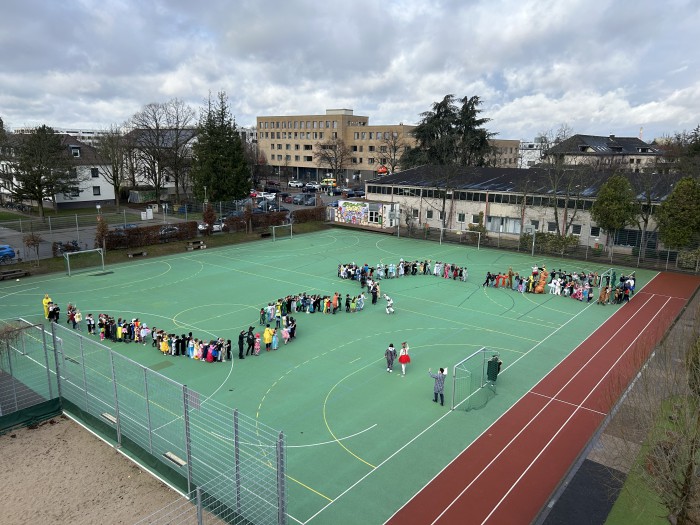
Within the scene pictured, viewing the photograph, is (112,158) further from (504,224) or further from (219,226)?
(504,224)

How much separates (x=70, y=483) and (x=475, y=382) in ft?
43.2

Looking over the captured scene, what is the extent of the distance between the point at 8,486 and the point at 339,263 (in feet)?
91.8

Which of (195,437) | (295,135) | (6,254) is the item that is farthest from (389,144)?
(195,437)

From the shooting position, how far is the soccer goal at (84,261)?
35766mm

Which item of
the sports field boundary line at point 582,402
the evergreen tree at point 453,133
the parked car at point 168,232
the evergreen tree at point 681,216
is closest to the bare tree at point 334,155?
the evergreen tree at point 453,133

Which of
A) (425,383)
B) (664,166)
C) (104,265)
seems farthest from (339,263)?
(664,166)

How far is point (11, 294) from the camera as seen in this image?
30109 millimetres

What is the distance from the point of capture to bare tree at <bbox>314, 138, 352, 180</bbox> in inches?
3778

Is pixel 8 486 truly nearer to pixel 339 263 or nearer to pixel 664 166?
pixel 339 263

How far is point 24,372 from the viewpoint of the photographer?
19.7m

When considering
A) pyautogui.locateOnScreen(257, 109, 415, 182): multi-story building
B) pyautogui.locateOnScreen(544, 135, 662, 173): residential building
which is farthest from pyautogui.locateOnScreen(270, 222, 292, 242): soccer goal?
pyautogui.locateOnScreen(544, 135, 662, 173): residential building

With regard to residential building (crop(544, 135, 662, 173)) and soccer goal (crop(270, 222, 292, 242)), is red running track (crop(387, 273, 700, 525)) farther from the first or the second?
residential building (crop(544, 135, 662, 173))

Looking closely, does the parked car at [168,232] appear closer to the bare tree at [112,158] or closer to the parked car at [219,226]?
the parked car at [219,226]

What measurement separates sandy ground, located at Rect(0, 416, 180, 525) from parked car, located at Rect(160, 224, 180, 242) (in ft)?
99.6
